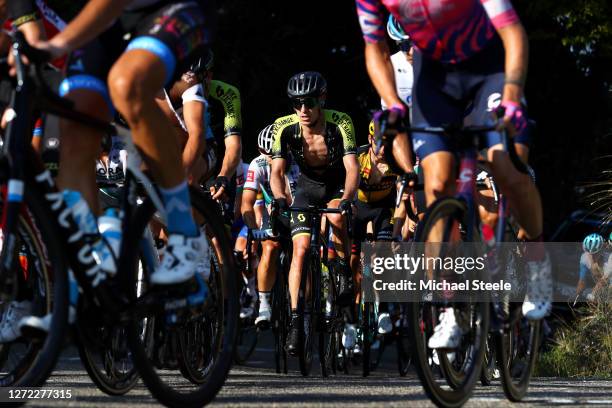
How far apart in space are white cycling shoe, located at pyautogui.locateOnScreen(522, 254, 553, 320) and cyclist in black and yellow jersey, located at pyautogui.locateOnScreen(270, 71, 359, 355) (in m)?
4.39

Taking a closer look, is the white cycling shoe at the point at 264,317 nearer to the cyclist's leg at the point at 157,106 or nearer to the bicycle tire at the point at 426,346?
the bicycle tire at the point at 426,346

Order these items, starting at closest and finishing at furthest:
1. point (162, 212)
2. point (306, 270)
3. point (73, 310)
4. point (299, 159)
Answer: point (73, 310) → point (162, 212) → point (306, 270) → point (299, 159)

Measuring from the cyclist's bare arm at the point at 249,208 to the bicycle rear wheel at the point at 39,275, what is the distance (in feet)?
22.6

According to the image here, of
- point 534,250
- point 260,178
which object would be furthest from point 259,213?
point 534,250

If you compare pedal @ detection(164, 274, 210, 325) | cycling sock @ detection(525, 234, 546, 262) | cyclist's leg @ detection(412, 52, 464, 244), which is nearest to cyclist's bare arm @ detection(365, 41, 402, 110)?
cyclist's leg @ detection(412, 52, 464, 244)

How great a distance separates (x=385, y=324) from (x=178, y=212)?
18.6ft

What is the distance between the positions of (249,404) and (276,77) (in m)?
12.1

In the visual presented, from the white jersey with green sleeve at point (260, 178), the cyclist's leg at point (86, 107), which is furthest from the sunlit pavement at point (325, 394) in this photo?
the white jersey with green sleeve at point (260, 178)

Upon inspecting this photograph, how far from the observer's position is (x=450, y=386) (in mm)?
5758

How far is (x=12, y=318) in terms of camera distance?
521 cm

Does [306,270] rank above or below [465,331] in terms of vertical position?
above

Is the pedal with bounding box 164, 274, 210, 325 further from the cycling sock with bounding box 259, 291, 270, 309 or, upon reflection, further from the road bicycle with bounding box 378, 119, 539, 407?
the cycling sock with bounding box 259, 291, 270, 309

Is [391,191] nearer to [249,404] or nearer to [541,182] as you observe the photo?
[249,404]

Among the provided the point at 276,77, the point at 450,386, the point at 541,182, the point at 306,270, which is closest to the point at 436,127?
the point at 450,386
